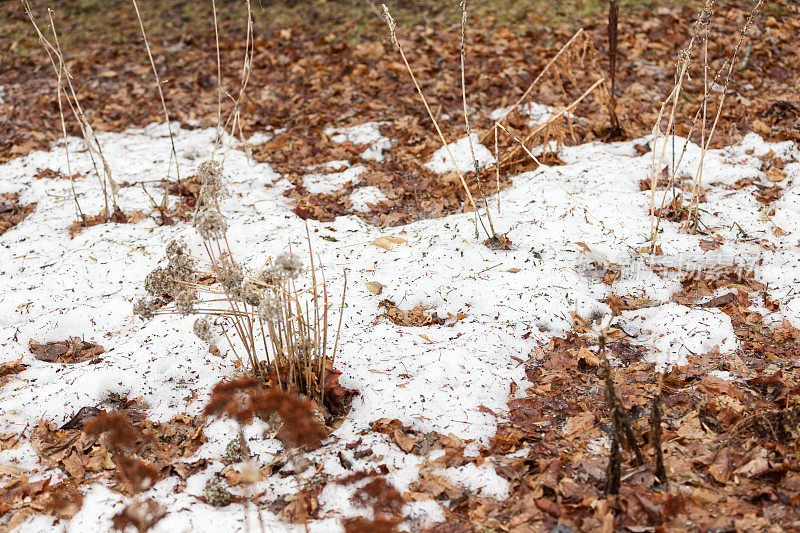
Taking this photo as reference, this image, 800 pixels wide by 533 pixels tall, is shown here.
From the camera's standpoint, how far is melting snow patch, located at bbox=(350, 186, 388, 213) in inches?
174

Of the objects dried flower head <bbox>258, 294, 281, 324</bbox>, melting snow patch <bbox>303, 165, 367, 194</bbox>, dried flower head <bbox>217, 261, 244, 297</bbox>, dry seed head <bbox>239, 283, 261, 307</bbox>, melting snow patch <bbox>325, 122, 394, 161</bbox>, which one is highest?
dried flower head <bbox>217, 261, 244, 297</bbox>

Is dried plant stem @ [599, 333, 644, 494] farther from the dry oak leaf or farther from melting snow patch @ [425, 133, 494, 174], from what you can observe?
melting snow patch @ [425, 133, 494, 174]

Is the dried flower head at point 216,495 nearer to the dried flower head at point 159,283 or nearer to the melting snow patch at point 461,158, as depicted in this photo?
the dried flower head at point 159,283

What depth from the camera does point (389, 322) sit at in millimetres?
3227

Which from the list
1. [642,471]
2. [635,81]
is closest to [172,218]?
[642,471]

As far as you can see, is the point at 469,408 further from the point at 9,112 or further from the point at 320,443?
the point at 9,112

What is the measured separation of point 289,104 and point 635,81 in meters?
3.43

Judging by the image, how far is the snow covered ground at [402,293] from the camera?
2562 mm

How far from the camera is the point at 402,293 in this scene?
11.2 ft

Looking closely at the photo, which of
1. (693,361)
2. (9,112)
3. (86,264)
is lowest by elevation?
(693,361)

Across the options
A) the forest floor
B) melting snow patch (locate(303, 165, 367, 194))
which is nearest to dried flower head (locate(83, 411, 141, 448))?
the forest floor

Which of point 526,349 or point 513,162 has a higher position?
point 513,162

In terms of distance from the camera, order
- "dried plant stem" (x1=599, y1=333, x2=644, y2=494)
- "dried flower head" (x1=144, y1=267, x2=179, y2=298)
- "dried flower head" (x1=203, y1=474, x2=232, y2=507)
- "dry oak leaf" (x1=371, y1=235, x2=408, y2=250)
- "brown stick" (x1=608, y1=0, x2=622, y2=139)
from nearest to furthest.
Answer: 1. "dried plant stem" (x1=599, y1=333, x2=644, y2=494)
2. "dried flower head" (x1=203, y1=474, x2=232, y2=507)
3. "dried flower head" (x1=144, y1=267, x2=179, y2=298)
4. "dry oak leaf" (x1=371, y1=235, x2=408, y2=250)
5. "brown stick" (x1=608, y1=0, x2=622, y2=139)

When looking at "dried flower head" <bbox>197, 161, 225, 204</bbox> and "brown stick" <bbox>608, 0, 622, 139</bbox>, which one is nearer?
"dried flower head" <bbox>197, 161, 225, 204</bbox>
